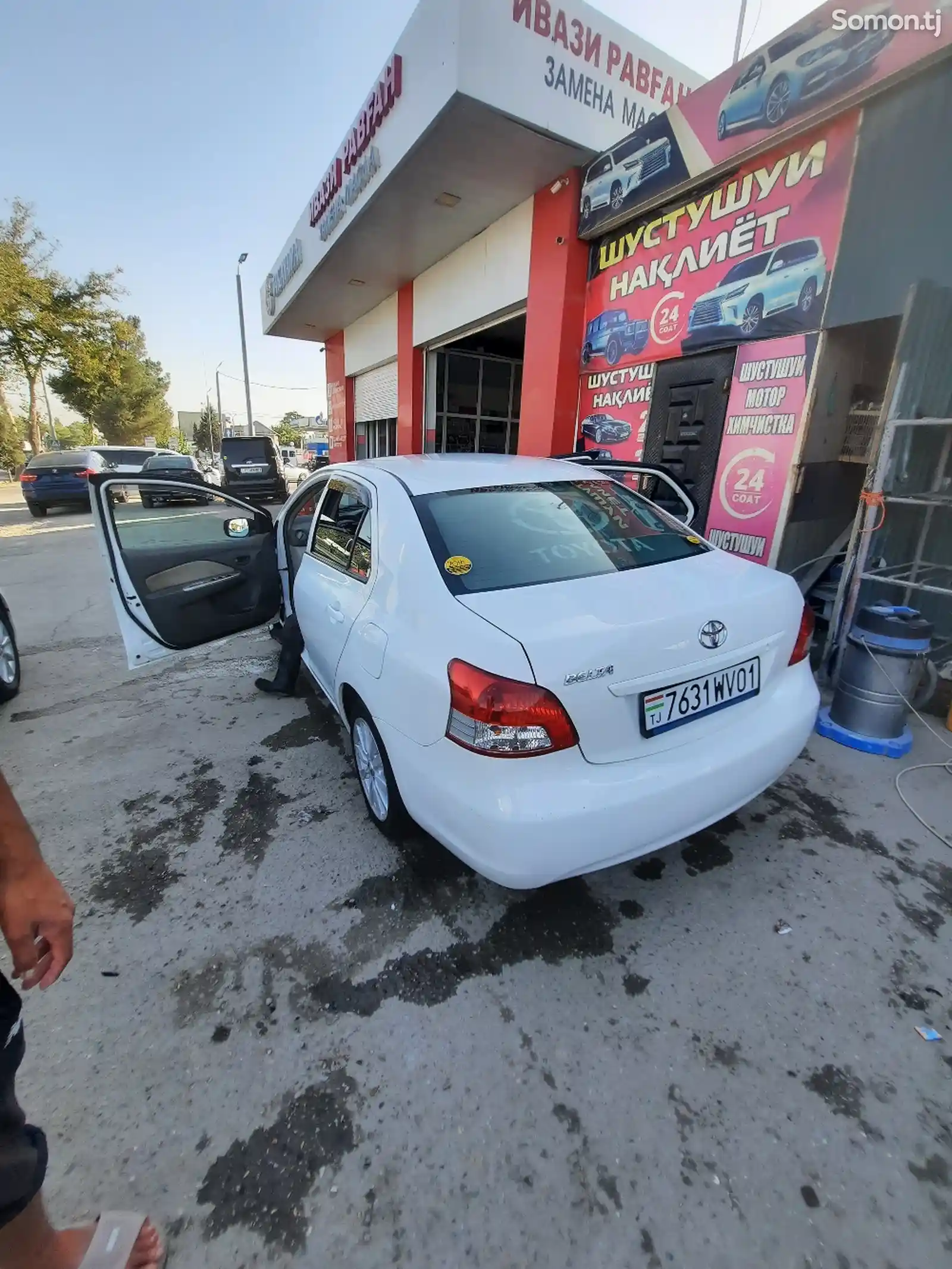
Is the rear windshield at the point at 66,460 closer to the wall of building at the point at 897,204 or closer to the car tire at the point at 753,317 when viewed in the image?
the car tire at the point at 753,317

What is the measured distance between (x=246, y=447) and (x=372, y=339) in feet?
20.9

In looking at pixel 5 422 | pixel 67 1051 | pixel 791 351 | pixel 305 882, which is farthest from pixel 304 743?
pixel 5 422

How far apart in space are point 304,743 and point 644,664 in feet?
7.34

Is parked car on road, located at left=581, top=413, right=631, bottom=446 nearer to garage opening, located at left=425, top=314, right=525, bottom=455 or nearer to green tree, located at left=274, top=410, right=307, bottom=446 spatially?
garage opening, located at left=425, top=314, right=525, bottom=455

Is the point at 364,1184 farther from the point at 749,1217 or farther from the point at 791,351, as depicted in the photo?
the point at 791,351

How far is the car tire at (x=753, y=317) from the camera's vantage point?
444cm

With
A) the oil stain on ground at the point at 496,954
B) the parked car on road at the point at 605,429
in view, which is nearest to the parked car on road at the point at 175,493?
the oil stain on ground at the point at 496,954

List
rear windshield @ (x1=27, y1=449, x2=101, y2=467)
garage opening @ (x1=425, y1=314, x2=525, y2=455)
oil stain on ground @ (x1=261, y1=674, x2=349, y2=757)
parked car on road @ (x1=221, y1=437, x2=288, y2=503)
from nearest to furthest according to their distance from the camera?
oil stain on ground @ (x1=261, y1=674, x2=349, y2=757), garage opening @ (x1=425, y1=314, x2=525, y2=455), rear windshield @ (x1=27, y1=449, x2=101, y2=467), parked car on road @ (x1=221, y1=437, x2=288, y2=503)

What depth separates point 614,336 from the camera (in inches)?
235

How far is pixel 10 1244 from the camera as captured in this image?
97cm

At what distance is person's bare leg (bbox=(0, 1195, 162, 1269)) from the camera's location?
3.20ft

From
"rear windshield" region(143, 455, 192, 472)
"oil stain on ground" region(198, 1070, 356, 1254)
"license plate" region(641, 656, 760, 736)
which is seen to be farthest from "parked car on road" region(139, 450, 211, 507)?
"rear windshield" region(143, 455, 192, 472)

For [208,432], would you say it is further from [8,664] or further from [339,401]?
[8,664]

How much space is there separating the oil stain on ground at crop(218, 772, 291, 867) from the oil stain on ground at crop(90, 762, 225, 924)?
0.12 meters
